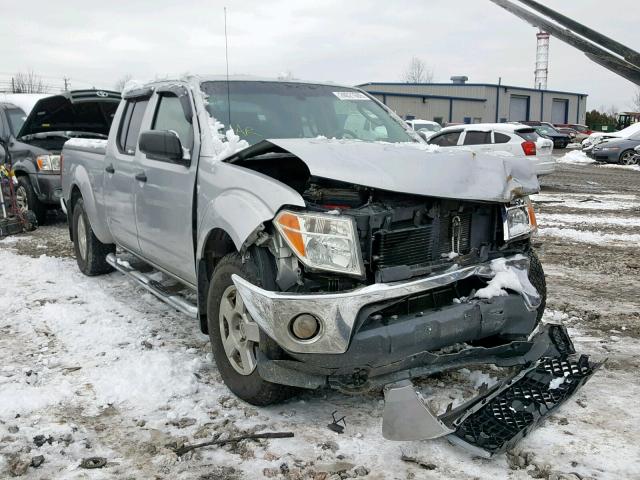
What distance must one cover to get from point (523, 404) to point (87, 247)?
4.89 m

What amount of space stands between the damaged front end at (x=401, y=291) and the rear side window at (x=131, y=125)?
201 cm

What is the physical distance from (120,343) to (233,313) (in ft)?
4.91

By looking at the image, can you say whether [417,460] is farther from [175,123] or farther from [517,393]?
[175,123]

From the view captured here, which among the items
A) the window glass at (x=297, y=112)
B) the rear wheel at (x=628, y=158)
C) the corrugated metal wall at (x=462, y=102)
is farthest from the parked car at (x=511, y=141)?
the corrugated metal wall at (x=462, y=102)

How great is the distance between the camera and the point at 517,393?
11.0 ft

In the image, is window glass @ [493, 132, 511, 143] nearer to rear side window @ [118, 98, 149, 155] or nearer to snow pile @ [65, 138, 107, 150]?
snow pile @ [65, 138, 107, 150]

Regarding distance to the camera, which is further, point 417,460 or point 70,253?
point 70,253

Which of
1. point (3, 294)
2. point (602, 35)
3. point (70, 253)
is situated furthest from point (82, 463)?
point (70, 253)

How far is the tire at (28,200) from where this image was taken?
30.8ft

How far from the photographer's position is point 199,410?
3.42 meters

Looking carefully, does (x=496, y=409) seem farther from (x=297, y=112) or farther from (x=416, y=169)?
(x=297, y=112)

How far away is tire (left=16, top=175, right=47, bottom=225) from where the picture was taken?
370 inches

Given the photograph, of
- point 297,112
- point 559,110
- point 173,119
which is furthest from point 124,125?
point 559,110

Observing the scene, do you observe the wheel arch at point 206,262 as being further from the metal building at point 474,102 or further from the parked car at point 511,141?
the metal building at point 474,102
